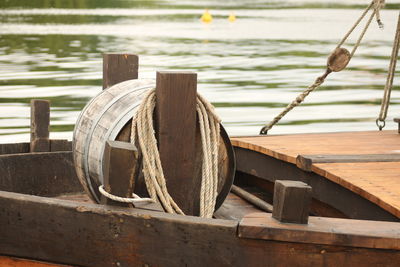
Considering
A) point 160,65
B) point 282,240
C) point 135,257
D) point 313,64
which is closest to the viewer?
point 282,240

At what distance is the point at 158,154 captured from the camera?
5.36 meters

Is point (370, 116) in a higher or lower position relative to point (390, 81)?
lower

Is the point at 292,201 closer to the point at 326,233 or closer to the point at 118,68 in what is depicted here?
the point at 326,233

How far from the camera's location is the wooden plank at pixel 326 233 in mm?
4414

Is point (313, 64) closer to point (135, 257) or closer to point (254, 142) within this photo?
point (254, 142)

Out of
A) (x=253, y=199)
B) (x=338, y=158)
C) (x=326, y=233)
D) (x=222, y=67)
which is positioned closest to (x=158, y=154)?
(x=326, y=233)

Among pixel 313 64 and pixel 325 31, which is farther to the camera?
pixel 325 31

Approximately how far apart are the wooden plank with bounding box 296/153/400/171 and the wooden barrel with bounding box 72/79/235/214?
62cm

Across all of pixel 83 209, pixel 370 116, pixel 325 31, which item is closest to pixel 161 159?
pixel 83 209

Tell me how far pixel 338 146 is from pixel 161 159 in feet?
7.02

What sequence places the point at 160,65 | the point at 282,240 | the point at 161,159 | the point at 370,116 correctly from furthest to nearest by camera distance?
the point at 160,65 → the point at 370,116 → the point at 161,159 → the point at 282,240

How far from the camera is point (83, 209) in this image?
4.87 meters

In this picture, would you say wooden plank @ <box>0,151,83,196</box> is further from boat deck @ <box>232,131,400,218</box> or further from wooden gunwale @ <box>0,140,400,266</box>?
wooden gunwale @ <box>0,140,400,266</box>

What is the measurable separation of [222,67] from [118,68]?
19523 mm
